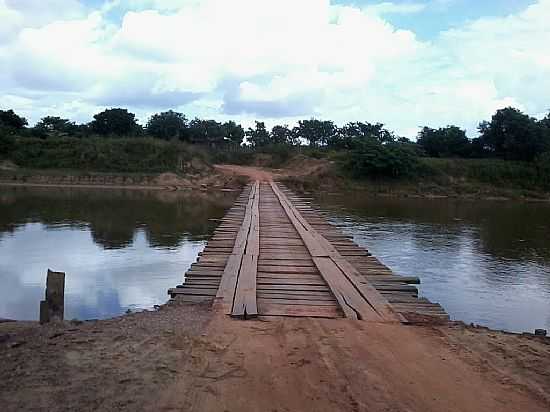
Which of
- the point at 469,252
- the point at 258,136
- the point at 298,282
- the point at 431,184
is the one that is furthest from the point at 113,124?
the point at 298,282

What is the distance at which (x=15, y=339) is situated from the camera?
15.9 feet

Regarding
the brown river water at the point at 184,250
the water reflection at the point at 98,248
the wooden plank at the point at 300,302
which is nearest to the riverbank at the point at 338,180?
the brown river water at the point at 184,250

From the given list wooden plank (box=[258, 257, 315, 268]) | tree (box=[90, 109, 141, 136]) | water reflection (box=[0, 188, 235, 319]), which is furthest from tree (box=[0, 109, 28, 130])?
wooden plank (box=[258, 257, 315, 268])

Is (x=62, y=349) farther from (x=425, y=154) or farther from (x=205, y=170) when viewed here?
(x=425, y=154)

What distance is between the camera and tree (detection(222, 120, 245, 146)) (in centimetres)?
5742

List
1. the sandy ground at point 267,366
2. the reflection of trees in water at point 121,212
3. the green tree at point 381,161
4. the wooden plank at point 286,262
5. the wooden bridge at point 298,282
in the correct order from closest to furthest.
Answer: the sandy ground at point 267,366, the wooden bridge at point 298,282, the wooden plank at point 286,262, the reflection of trees in water at point 121,212, the green tree at point 381,161

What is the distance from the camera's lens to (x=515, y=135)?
130 feet

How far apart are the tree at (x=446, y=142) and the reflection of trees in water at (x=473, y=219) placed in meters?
11.9

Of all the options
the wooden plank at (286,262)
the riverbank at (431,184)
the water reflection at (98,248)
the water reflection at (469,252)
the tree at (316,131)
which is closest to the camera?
the wooden plank at (286,262)

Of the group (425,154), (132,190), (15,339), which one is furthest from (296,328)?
(425,154)

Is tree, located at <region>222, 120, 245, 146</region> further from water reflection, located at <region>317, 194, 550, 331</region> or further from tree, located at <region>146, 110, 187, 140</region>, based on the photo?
water reflection, located at <region>317, 194, 550, 331</region>

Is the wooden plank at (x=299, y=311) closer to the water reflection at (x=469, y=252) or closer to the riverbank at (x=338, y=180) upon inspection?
the water reflection at (x=469, y=252)

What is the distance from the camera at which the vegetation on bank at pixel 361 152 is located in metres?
35.3

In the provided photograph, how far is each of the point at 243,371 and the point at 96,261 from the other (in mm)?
8332
